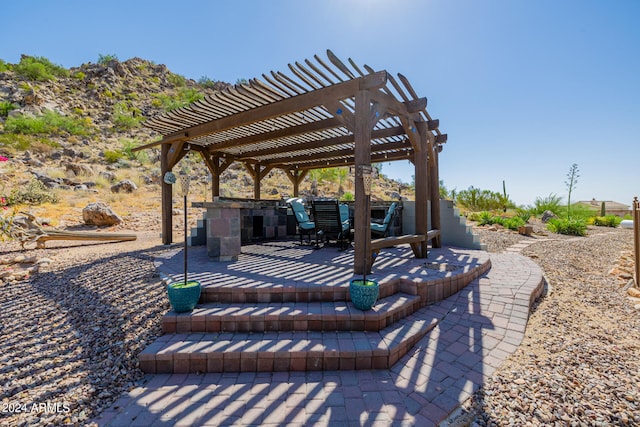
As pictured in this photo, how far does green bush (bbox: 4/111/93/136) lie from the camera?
57.3ft

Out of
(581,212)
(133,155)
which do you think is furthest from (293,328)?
(133,155)

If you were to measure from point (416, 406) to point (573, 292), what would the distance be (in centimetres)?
372

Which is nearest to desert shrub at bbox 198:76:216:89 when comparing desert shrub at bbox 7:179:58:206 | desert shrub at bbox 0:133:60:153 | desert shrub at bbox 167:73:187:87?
desert shrub at bbox 167:73:187:87

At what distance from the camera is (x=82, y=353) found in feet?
7.55

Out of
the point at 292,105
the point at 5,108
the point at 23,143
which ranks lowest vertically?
the point at 292,105

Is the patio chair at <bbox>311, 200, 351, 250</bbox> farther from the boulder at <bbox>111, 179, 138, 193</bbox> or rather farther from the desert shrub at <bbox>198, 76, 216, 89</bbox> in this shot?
the desert shrub at <bbox>198, 76, 216, 89</bbox>

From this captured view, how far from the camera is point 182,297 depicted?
8.35ft

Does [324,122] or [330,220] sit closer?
[330,220]

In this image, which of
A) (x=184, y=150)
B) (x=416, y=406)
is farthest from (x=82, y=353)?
(x=184, y=150)

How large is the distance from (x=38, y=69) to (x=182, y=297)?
117ft

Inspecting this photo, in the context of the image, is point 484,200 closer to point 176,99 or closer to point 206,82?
point 176,99

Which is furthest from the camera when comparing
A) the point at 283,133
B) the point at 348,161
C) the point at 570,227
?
the point at 570,227

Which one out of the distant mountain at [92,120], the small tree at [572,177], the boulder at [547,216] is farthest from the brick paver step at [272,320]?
the small tree at [572,177]

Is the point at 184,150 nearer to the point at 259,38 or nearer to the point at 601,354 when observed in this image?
the point at 259,38
